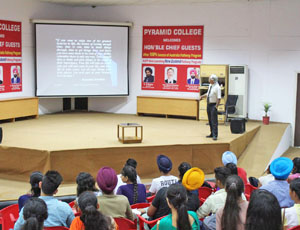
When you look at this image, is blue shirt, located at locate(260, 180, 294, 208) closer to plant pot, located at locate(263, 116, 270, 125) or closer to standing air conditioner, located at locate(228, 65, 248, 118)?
plant pot, located at locate(263, 116, 270, 125)

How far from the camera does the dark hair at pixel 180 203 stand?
297cm

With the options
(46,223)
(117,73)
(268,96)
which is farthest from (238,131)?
(46,223)

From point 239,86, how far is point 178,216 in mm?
Answer: 8251

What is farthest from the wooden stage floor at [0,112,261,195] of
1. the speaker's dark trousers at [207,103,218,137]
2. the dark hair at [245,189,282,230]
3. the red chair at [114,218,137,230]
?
the dark hair at [245,189,282,230]

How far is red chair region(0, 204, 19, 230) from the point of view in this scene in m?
4.02

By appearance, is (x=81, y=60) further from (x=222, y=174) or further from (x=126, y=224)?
(x=126, y=224)

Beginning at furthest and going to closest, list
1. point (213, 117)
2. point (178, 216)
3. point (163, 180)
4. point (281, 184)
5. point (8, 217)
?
1. point (213, 117)
2. point (163, 180)
3. point (281, 184)
4. point (8, 217)
5. point (178, 216)

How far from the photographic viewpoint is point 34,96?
461 inches

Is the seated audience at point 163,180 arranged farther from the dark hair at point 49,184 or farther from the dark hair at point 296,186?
the dark hair at point 296,186

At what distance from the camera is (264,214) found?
2.52 meters

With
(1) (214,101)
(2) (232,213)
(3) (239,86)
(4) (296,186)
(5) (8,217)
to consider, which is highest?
(3) (239,86)

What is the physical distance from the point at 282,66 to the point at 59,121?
18.3 feet

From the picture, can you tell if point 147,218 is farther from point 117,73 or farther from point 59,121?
point 117,73

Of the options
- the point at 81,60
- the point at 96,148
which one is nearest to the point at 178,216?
the point at 96,148
